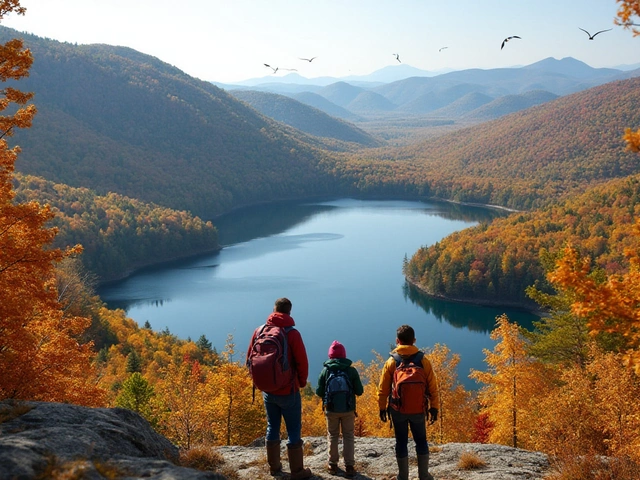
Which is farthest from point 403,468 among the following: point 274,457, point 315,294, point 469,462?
point 315,294

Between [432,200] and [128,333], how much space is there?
442 ft

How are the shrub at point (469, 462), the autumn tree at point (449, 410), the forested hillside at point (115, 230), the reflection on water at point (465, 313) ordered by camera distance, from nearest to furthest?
the shrub at point (469, 462) < the autumn tree at point (449, 410) < the reflection on water at point (465, 313) < the forested hillside at point (115, 230)

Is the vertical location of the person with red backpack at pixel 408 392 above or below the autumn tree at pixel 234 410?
above

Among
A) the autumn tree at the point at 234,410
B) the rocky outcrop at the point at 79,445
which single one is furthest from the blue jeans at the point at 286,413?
the autumn tree at the point at 234,410

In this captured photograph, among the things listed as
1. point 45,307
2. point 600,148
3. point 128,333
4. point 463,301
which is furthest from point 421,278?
point 600,148

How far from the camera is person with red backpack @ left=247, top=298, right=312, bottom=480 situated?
6273 mm

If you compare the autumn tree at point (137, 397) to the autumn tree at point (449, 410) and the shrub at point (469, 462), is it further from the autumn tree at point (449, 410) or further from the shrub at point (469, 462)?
the shrub at point (469, 462)

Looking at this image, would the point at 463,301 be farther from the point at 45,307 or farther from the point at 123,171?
the point at 123,171

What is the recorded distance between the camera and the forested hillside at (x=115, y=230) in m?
82.3

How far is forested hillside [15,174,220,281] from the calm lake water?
4.17m

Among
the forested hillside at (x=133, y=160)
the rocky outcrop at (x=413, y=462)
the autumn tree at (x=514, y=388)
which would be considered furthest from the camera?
the forested hillside at (x=133, y=160)

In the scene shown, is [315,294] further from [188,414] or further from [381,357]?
[188,414]

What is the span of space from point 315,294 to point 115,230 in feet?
141

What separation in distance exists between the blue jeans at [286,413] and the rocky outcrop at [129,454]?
1.97ft
